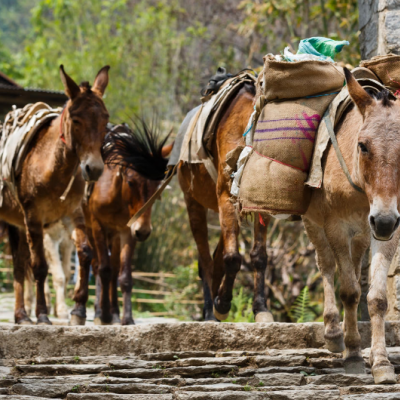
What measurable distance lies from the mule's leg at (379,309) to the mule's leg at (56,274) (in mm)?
5452

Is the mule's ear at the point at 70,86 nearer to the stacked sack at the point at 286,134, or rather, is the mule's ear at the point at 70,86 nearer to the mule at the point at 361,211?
the stacked sack at the point at 286,134

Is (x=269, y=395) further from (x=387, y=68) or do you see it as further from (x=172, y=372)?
(x=387, y=68)

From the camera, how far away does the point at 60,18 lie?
20.6 meters

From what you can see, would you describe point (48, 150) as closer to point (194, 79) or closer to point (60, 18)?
point (194, 79)

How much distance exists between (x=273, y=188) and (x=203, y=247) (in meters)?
2.67

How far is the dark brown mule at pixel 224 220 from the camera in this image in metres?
6.02

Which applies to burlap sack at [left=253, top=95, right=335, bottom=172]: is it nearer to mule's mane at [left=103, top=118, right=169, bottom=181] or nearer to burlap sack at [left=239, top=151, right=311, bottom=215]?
burlap sack at [left=239, top=151, right=311, bottom=215]

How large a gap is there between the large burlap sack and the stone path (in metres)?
1.09

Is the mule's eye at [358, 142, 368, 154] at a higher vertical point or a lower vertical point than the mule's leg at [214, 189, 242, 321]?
higher

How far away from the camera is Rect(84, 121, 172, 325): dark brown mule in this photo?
7844 mm

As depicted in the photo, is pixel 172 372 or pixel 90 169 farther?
pixel 90 169

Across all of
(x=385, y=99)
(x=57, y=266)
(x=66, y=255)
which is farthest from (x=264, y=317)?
(x=66, y=255)

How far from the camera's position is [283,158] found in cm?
477

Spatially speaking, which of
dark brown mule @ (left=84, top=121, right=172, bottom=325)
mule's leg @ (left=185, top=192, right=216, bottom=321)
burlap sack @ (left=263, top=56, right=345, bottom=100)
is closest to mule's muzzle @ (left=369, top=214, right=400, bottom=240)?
burlap sack @ (left=263, top=56, right=345, bottom=100)
